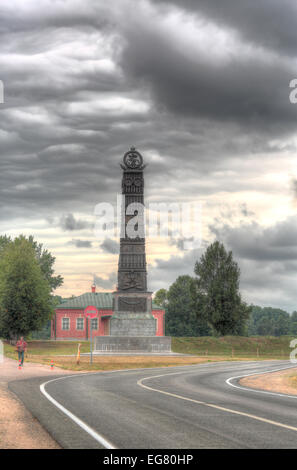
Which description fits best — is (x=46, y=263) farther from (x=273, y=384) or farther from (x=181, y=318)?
(x=273, y=384)

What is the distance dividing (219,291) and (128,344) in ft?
94.2

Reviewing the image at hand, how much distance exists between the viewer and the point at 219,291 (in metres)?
79.2

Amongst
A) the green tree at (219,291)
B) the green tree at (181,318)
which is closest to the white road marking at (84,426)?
the green tree at (219,291)

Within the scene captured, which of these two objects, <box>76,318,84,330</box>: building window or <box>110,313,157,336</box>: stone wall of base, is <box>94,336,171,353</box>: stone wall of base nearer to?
<box>110,313,157,336</box>: stone wall of base

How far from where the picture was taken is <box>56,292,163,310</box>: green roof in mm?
85625

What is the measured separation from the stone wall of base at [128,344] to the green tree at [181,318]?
53.3 meters

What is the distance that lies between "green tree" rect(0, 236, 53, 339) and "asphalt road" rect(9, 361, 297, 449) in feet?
152

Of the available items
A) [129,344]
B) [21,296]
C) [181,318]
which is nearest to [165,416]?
[129,344]

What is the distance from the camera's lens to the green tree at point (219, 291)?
257 feet

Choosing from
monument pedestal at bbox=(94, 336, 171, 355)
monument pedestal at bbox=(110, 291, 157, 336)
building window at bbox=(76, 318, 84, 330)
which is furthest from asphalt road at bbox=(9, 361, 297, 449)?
building window at bbox=(76, 318, 84, 330)

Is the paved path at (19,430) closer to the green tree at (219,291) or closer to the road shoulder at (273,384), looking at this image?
the road shoulder at (273,384)
